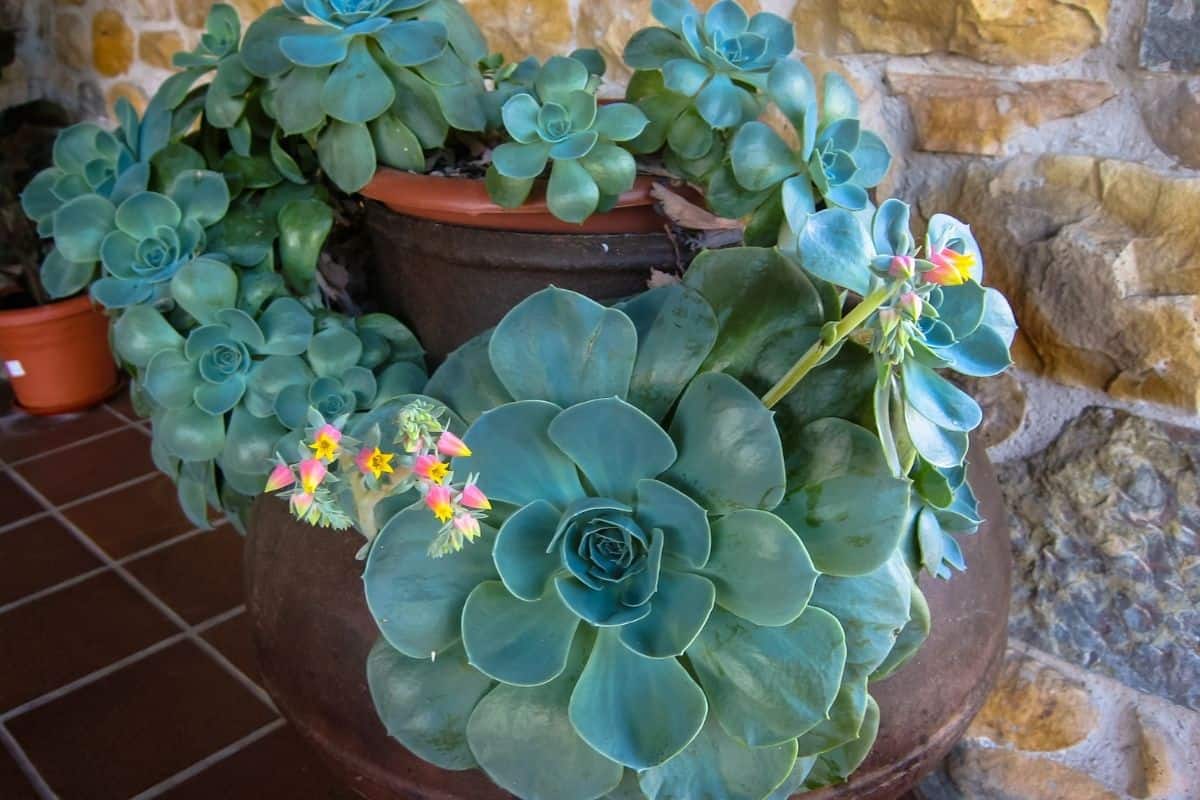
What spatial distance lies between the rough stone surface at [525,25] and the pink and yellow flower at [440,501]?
36.8 inches

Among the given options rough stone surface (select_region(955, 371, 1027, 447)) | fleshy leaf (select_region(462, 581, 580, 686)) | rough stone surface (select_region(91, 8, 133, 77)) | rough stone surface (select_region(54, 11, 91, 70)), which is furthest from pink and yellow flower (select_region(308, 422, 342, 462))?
rough stone surface (select_region(54, 11, 91, 70))

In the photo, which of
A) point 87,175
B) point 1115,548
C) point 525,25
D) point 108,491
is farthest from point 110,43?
point 1115,548

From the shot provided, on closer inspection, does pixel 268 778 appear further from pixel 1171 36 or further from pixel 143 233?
pixel 1171 36

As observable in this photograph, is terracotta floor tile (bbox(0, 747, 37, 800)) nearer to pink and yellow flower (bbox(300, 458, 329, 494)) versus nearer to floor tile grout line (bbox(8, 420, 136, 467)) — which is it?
floor tile grout line (bbox(8, 420, 136, 467))

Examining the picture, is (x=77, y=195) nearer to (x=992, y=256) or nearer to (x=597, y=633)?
(x=597, y=633)

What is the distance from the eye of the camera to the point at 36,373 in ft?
7.46

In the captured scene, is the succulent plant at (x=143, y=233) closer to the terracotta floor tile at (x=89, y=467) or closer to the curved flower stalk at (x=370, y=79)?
the curved flower stalk at (x=370, y=79)

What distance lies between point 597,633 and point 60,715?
1170 mm

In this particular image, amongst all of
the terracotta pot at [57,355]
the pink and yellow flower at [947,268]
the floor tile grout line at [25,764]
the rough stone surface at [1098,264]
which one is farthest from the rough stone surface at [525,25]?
the terracotta pot at [57,355]

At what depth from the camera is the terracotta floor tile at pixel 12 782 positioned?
52.2 inches

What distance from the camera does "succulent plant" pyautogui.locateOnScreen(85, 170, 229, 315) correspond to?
0.88 metres

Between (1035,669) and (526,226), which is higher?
(526,226)

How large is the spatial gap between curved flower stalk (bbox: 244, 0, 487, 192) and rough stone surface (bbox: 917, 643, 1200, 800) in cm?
80

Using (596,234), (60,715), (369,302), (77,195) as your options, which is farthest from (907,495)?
(60,715)
